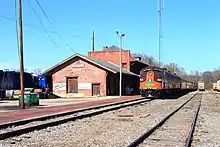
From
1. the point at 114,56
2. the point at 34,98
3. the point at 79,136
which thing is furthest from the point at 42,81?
the point at 79,136

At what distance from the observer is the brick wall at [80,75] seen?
5056 centimetres

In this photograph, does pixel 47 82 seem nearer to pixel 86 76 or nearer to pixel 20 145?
pixel 86 76

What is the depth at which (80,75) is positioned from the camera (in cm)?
5166

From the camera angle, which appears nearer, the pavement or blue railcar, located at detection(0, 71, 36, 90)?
the pavement

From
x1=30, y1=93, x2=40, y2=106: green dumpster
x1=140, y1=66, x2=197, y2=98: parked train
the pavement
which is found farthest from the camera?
x1=140, y1=66, x2=197, y2=98: parked train

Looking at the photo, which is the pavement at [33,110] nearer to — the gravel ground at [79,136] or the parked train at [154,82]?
the gravel ground at [79,136]

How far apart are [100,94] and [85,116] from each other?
30.8 meters

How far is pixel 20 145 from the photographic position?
10547 mm

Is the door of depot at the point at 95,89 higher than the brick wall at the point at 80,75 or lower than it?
lower

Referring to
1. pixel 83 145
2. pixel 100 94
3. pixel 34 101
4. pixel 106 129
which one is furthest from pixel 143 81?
pixel 83 145

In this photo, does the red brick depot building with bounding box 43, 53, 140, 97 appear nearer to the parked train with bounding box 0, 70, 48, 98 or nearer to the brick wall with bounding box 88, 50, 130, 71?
the parked train with bounding box 0, 70, 48, 98

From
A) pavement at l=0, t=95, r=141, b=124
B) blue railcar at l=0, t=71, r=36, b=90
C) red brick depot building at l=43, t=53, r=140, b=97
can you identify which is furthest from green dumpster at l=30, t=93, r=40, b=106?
red brick depot building at l=43, t=53, r=140, b=97

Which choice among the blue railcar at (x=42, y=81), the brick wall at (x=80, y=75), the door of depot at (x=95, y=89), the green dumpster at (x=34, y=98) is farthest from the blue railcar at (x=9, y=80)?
the green dumpster at (x=34, y=98)

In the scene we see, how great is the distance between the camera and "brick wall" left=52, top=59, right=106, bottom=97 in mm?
50562
